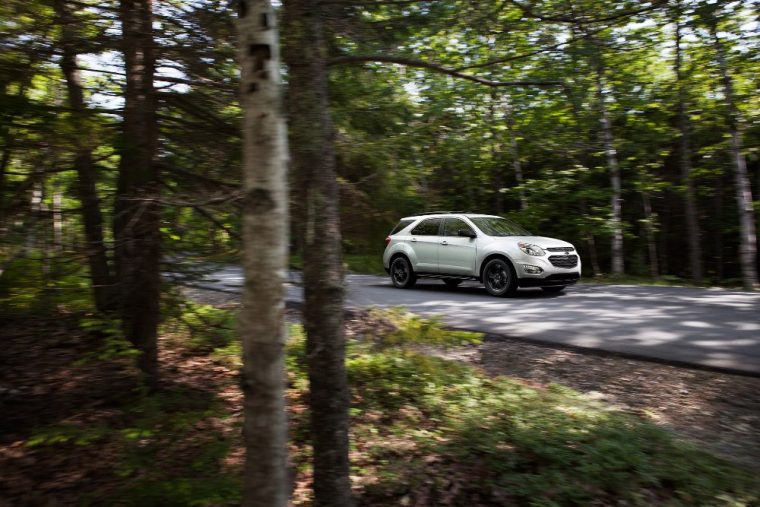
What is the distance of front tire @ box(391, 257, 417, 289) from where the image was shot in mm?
13891

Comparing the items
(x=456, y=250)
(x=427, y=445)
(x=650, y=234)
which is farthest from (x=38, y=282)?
(x=650, y=234)

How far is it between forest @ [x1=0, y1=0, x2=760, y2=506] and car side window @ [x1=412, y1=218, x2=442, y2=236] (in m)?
6.22

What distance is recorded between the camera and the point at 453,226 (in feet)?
42.9

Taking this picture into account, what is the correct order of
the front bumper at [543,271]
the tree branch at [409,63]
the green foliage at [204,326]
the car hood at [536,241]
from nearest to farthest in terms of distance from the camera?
1. the tree branch at [409,63]
2. the green foliage at [204,326]
3. the front bumper at [543,271]
4. the car hood at [536,241]

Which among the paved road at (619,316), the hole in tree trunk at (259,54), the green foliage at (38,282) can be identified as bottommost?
the paved road at (619,316)

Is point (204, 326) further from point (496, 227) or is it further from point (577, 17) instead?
point (496, 227)

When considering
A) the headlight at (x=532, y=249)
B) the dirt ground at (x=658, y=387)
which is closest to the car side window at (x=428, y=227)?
the headlight at (x=532, y=249)

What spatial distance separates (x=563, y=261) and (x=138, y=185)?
8.64m

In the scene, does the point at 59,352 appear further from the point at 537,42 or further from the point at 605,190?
the point at 605,190

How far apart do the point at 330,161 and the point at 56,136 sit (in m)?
2.35

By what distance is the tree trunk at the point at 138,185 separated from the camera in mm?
5473

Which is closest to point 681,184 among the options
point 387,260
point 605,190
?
point 605,190

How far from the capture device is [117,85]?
6.04 meters

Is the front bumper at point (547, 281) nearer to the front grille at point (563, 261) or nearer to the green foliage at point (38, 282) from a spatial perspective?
the front grille at point (563, 261)
